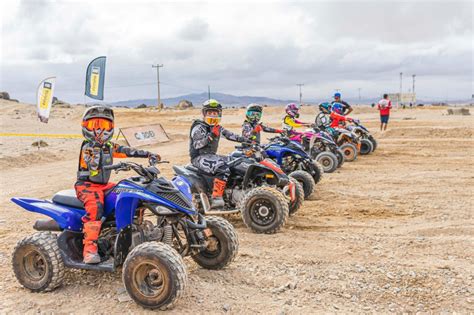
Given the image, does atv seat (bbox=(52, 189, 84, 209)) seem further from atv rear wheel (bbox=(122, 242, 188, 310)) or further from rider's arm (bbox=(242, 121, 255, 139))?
rider's arm (bbox=(242, 121, 255, 139))

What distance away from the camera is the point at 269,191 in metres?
7.09

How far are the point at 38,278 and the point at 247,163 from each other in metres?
3.69

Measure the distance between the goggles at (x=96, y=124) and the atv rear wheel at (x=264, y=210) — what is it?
2742mm

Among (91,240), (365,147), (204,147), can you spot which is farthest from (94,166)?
(365,147)

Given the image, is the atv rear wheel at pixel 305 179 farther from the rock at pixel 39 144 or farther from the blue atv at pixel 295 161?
the rock at pixel 39 144

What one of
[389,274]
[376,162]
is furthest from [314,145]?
[389,274]

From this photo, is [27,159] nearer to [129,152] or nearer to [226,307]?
[129,152]

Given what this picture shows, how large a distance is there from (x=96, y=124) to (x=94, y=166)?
438mm

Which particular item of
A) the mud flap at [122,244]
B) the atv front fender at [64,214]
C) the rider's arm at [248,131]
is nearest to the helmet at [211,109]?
the rider's arm at [248,131]

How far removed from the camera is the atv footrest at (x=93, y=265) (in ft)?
15.9

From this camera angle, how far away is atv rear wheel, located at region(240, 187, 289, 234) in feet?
23.0

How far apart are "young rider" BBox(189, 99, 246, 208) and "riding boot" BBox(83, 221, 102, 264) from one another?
113 inches

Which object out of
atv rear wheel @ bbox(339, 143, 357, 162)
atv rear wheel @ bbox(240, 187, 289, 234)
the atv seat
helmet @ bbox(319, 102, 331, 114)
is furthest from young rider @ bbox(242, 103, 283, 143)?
atv rear wheel @ bbox(339, 143, 357, 162)

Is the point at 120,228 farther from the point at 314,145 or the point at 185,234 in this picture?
the point at 314,145
